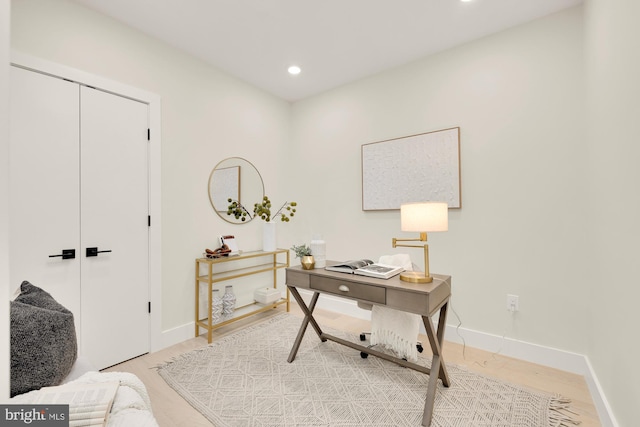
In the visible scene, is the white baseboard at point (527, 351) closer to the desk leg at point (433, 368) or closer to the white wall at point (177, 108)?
the white wall at point (177, 108)

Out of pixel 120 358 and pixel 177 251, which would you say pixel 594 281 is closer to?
pixel 177 251

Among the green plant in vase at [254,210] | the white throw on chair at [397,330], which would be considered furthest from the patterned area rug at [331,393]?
the green plant in vase at [254,210]

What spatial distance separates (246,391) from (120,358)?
1.18m

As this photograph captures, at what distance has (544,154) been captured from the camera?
229cm

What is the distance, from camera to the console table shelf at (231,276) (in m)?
2.73

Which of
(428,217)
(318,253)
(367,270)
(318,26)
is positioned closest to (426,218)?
(428,217)

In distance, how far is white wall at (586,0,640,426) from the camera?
1248 mm

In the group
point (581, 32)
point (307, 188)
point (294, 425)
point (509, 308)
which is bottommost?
point (294, 425)

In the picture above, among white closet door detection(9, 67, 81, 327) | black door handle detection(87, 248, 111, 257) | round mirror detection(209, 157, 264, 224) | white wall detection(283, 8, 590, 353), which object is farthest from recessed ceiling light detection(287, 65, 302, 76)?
black door handle detection(87, 248, 111, 257)

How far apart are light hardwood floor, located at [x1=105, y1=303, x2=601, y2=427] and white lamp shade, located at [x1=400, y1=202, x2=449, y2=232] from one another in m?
1.25

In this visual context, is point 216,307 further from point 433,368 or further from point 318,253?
point 433,368

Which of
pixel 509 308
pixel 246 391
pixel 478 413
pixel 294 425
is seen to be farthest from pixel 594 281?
pixel 246 391

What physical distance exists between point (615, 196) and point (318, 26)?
91.7 inches

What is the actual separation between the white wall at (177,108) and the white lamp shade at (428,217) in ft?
6.91
